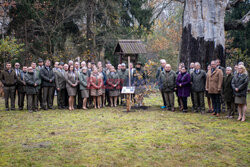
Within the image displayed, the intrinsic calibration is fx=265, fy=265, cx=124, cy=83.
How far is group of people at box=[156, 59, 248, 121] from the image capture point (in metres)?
8.30

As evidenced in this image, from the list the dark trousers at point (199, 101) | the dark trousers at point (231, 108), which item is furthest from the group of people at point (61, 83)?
the dark trousers at point (231, 108)

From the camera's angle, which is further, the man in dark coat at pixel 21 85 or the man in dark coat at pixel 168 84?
the man in dark coat at pixel 21 85

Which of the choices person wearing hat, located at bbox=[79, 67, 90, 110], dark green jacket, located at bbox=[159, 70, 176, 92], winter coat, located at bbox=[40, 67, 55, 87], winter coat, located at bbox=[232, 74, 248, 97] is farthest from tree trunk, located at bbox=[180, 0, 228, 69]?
winter coat, located at bbox=[40, 67, 55, 87]

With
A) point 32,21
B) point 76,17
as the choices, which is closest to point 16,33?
point 32,21

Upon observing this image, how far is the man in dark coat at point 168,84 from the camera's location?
34.1 feet

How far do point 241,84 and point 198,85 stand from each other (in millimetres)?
1803

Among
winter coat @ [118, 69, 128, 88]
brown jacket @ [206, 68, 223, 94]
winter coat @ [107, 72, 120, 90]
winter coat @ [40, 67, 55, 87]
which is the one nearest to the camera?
brown jacket @ [206, 68, 223, 94]

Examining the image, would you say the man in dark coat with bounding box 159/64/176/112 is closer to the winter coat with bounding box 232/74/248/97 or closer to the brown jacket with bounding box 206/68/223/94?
the brown jacket with bounding box 206/68/223/94

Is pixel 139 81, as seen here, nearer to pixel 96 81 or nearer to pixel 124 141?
pixel 96 81

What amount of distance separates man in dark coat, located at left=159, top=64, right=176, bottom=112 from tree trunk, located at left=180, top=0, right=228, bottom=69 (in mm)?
3351

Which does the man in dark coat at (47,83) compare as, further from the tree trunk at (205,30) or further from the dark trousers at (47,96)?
the tree trunk at (205,30)

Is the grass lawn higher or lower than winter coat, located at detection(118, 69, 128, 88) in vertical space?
lower

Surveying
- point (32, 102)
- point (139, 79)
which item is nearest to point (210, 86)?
point (139, 79)

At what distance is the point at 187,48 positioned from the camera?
44.7 ft
